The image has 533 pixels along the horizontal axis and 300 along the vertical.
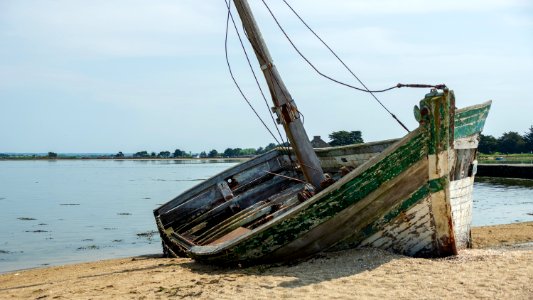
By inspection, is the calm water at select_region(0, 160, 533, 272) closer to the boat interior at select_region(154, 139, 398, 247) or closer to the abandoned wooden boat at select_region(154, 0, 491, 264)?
the boat interior at select_region(154, 139, 398, 247)

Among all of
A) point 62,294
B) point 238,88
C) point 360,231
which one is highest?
point 238,88

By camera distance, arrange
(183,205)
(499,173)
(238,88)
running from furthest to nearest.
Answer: (499,173) < (183,205) < (238,88)

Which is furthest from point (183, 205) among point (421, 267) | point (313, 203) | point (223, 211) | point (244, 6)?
point (421, 267)

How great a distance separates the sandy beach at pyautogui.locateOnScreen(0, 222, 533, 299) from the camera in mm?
5871

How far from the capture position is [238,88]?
11539mm

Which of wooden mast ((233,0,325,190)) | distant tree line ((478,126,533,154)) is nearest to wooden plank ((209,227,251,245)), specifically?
wooden mast ((233,0,325,190))

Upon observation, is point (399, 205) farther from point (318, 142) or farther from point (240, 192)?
point (318, 142)

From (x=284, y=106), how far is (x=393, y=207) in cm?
313

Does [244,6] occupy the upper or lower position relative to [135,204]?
upper

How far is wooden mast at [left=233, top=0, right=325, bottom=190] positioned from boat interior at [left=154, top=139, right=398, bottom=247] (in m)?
1.10

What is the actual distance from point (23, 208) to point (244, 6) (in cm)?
Result: 2484

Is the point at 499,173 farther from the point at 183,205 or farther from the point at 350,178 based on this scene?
the point at 350,178

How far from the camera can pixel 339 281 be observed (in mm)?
6449

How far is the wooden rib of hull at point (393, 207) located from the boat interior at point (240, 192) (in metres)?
2.69
